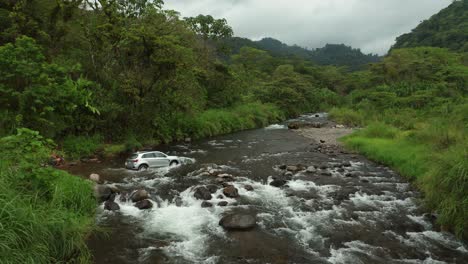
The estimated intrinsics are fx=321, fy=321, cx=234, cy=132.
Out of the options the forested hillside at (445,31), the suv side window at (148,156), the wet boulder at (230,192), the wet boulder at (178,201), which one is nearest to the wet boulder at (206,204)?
the wet boulder at (178,201)

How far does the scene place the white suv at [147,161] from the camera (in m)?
20.8

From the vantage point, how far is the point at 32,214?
7684 millimetres

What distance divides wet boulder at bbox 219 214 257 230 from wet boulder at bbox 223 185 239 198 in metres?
2.89

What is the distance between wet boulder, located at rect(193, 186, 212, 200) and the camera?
15207 millimetres

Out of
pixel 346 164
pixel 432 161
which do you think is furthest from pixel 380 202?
pixel 346 164

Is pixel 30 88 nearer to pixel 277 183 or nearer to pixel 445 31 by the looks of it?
pixel 277 183

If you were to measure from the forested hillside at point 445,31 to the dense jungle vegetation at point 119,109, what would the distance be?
139 feet

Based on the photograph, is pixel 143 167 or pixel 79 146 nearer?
pixel 143 167

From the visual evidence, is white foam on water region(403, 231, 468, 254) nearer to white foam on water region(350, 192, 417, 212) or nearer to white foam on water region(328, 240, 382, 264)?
white foam on water region(328, 240, 382, 264)

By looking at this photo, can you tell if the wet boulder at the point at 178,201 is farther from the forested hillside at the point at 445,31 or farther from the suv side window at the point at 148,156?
the forested hillside at the point at 445,31

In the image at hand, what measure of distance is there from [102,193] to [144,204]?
2314 millimetres

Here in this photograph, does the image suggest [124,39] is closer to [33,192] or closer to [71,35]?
[71,35]

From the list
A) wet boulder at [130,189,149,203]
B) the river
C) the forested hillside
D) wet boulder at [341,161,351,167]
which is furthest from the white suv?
the forested hillside

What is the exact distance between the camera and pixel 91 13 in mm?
30031
